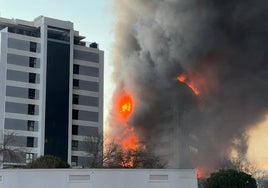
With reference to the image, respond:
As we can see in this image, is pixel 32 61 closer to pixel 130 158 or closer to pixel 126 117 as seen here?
pixel 130 158

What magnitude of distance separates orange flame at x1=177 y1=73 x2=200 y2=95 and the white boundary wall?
6726mm

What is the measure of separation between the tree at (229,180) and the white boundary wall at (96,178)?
20.2 ft

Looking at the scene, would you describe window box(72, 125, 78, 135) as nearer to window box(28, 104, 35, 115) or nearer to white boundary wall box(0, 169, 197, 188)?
window box(28, 104, 35, 115)

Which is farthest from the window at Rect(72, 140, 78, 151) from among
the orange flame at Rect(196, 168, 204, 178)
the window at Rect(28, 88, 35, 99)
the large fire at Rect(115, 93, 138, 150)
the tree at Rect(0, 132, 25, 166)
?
the orange flame at Rect(196, 168, 204, 178)

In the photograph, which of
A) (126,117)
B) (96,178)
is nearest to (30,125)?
(126,117)

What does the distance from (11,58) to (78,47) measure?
1468 centimetres

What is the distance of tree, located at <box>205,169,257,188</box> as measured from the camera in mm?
51981

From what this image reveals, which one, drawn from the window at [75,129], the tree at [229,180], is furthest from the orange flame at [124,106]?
the window at [75,129]

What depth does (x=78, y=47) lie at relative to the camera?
104 metres

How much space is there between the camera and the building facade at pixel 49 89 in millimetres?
92625

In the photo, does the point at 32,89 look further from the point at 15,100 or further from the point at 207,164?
the point at 207,164

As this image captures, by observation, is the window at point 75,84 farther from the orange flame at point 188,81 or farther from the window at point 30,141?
the orange flame at point 188,81

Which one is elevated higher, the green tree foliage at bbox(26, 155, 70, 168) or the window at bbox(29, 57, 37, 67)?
the window at bbox(29, 57, 37, 67)

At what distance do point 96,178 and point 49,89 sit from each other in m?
55.7
